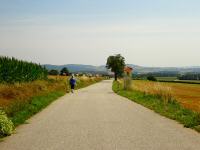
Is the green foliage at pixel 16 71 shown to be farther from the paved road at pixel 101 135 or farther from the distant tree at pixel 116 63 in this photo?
the distant tree at pixel 116 63

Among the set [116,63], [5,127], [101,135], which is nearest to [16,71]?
[5,127]

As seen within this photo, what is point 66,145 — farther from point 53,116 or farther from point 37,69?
point 37,69

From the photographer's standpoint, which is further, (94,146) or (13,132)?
(13,132)

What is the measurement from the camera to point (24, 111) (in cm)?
1672

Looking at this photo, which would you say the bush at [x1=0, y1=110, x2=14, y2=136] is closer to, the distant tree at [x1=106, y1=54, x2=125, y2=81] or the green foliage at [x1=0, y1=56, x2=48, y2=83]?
the green foliage at [x1=0, y1=56, x2=48, y2=83]

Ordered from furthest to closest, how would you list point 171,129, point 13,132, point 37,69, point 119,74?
point 119,74, point 37,69, point 171,129, point 13,132

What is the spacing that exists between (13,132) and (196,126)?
549cm

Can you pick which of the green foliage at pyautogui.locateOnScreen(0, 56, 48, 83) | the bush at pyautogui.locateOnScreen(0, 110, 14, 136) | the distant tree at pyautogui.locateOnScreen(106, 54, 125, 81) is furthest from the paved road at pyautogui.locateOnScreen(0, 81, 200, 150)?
the distant tree at pyautogui.locateOnScreen(106, 54, 125, 81)

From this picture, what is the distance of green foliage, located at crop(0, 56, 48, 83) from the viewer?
127ft

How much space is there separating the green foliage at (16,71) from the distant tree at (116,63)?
71.7 metres

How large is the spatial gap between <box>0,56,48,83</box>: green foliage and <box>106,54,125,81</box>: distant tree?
71.7m

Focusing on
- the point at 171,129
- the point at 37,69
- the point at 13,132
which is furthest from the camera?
the point at 37,69

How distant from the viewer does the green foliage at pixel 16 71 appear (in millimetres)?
38656

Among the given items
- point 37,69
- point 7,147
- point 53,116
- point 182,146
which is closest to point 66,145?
point 7,147
